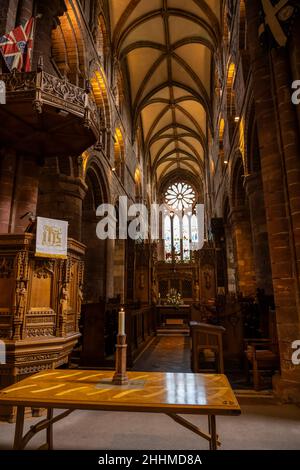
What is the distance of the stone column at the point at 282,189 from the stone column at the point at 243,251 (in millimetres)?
6427

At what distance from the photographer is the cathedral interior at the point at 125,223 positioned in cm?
362

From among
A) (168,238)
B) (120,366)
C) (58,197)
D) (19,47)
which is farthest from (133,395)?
(168,238)

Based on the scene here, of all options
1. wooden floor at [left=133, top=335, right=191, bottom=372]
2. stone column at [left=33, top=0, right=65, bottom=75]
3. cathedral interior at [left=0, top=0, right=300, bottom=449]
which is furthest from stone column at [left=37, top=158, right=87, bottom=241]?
wooden floor at [left=133, top=335, right=191, bottom=372]

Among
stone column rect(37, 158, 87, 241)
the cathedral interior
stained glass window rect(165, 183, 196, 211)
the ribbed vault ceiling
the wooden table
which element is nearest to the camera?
the wooden table

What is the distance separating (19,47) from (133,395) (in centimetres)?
661

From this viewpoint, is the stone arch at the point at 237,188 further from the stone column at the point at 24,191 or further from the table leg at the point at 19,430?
the table leg at the point at 19,430

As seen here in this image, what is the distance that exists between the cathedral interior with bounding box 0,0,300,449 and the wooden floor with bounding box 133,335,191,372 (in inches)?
1.9

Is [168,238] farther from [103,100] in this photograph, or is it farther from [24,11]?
[24,11]

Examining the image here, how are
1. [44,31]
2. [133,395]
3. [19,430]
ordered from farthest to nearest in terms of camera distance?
[44,31] → [19,430] → [133,395]

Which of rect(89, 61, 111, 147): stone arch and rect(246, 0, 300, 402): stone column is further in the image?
rect(89, 61, 111, 147): stone arch

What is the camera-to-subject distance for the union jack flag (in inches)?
225

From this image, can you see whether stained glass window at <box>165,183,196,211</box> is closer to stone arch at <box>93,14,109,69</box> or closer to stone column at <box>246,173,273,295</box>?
stone arch at <box>93,14,109,69</box>

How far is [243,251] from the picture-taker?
11.2 metres

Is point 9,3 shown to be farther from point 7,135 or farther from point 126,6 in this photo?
point 126,6
